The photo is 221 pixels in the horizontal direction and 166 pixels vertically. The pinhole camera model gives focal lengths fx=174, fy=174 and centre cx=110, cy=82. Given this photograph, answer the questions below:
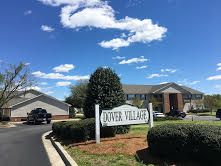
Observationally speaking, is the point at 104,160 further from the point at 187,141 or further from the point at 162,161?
the point at 187,141

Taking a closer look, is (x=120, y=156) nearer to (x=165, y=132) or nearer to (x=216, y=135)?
(x=165, y=132)

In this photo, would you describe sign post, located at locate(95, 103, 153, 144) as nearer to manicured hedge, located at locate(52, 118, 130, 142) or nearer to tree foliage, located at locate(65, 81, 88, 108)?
manicured hedge, located at locate(52, 118, 130, 142)

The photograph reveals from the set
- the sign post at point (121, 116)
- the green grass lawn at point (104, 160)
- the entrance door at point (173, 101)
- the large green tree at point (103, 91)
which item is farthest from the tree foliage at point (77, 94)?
the green grass lawn at point (104, 160)

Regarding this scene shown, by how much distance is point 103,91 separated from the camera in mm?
9109

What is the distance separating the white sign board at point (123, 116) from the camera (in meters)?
7.54

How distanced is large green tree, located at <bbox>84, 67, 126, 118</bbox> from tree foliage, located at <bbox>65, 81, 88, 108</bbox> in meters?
33.8

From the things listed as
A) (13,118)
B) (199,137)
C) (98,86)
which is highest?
(98,86)

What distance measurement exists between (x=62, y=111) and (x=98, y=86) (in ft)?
88.5

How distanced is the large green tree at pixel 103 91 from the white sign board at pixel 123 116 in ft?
4.02

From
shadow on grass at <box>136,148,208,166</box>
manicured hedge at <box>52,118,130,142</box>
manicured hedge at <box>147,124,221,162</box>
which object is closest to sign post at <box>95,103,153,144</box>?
manicured hedge at <box>52,118,130,142</box>

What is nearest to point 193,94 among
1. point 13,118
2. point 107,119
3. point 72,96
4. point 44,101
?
point 72,96

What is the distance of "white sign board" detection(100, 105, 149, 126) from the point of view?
Answer: 24.7ft

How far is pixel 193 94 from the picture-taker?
49.1m

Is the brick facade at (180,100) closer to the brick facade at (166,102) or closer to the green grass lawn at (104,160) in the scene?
the brick facade at (166,102)
